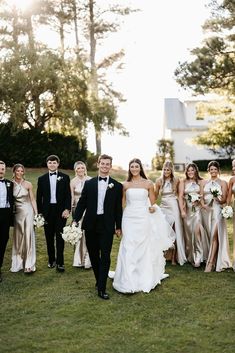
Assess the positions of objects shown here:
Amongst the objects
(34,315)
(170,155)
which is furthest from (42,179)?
(170,155)

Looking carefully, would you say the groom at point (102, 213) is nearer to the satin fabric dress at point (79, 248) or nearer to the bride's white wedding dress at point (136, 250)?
the bride's white wedding dress at point (136, 250)

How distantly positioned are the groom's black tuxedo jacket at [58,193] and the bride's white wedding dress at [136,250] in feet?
5.12

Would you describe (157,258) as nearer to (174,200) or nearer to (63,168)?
(174,200)

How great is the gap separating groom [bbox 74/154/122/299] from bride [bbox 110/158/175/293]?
1.42 feet

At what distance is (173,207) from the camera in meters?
10.3

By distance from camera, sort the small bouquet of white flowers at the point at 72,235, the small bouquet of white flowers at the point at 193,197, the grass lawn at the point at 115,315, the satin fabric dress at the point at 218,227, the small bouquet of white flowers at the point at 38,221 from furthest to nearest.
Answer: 1. the small bouquet of white flowers at the point at 193,197
2. the satin fabric dress at the point at 218,227
3. the small bouquet of white flowers at the point at 38,221
4. the small bouquet of white flowers at the point at 72,235
5. the grass lawn at the point at 115,315

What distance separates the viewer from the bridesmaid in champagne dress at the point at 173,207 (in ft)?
33.7

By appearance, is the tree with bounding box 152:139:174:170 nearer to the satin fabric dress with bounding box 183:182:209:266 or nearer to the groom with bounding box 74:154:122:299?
the satin fabric dress with bounding box 183:182:209:266

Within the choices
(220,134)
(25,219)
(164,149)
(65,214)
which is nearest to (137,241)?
(65,214)

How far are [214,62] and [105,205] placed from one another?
1462 centimetres

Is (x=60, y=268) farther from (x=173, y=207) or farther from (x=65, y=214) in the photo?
(x=173, y=207)

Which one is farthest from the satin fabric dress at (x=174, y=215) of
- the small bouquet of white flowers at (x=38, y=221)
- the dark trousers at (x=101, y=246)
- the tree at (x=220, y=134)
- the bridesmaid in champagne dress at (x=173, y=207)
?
the tree at (x=220, y=134)

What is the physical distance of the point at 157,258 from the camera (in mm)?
8750

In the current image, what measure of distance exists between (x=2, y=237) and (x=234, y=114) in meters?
17.5
